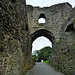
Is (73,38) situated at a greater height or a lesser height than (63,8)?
lesser

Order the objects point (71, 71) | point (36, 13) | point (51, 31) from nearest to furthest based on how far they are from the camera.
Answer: point (71, 71)
point (51, 31)
point (36, 13)

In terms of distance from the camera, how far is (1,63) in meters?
2.20

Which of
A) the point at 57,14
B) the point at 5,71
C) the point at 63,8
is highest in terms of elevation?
the point at 63,8

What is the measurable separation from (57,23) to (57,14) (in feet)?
5.65

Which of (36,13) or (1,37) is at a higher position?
(36,13)

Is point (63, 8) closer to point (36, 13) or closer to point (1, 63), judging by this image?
point (36, 13)

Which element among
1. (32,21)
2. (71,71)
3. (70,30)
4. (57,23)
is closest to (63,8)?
(57,23)

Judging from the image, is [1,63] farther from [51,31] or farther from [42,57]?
[42,57]

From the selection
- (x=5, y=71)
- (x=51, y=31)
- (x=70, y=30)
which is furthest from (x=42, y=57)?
(x=5, y=71)

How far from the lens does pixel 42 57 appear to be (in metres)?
30.6

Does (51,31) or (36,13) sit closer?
(51,31)

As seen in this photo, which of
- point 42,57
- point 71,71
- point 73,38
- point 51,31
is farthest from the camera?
point 42,57

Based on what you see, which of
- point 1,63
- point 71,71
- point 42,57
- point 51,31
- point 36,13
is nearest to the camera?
point 1,63

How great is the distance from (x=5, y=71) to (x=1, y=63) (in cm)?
28
